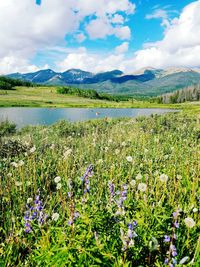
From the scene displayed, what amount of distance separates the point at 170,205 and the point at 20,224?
7.67ft

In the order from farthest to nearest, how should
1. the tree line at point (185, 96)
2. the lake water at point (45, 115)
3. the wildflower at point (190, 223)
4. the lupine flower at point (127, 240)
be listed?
1. the tree line at point (185, 96)
2. the lake water at point (45, 115)
3. the wildflower at point (190, 223)
4. the lupine flower at point (127, 240)

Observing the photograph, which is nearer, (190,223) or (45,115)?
(190,223)

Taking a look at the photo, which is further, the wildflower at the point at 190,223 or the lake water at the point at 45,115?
the lake water at the point at 45,115

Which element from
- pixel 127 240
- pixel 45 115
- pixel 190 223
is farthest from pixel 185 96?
pixel 127 240

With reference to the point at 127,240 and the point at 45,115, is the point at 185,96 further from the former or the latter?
the point at 127,240

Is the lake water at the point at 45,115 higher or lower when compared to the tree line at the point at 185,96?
lower

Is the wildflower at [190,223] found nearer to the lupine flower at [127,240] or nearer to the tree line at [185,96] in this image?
the lupine flower at [127,240]

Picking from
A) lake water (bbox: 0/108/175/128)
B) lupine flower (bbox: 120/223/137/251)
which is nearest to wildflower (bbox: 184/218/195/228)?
lupine flower (bbox: 120/223/137/251)

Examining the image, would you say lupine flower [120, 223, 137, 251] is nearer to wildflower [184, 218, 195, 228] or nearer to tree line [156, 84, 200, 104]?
wildflower [184, 218, 195, 228]

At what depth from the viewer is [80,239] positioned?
299 cm

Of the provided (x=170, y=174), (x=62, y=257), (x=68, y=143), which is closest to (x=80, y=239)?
(x=62, y=257)

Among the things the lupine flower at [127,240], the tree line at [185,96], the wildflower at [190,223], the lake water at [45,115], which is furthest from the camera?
the tree line at [185,96]

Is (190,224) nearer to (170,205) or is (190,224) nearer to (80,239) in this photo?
(80,239)

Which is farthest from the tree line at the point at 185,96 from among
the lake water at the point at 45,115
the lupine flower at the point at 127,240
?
the lupine flower at the point at 127,240
